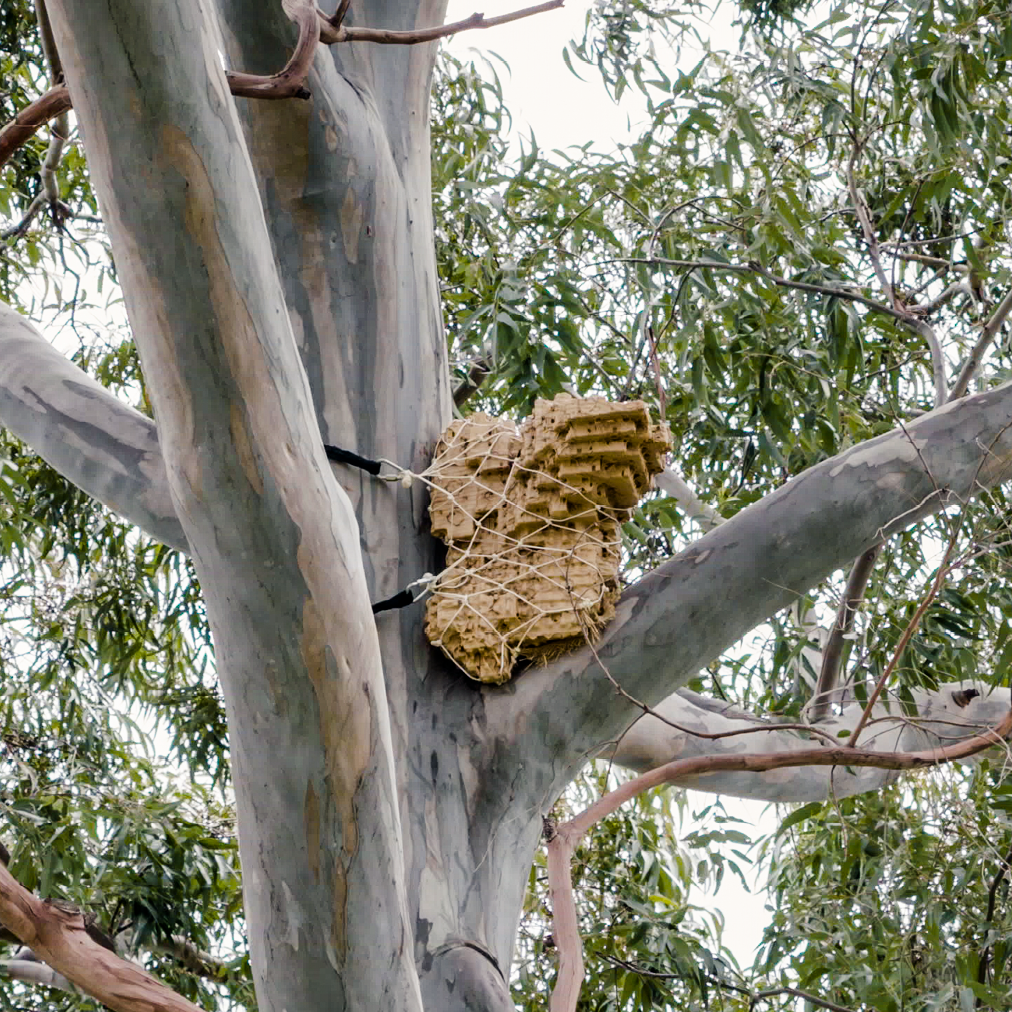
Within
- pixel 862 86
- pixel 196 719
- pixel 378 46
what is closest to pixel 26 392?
pixel 378 46

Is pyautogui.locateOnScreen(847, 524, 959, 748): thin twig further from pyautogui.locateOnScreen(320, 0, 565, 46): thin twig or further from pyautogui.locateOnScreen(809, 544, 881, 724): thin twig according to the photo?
pyautogui.locateOnScreen(320, 0, 565, 46): thin twig

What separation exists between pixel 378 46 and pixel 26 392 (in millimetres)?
691

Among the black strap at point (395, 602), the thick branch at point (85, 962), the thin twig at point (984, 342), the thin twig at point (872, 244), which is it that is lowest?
the thick branch at point (85, 962)

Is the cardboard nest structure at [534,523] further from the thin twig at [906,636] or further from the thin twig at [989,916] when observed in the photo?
the thin twig at [989,916]

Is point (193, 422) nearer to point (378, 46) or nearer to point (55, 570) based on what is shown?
point (378, 46)

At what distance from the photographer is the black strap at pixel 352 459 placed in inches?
62.3

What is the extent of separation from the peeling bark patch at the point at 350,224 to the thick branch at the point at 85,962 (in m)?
0.92

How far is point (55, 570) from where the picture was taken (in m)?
3.30

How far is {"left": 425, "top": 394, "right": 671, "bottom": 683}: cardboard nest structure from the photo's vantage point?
60.1 inches

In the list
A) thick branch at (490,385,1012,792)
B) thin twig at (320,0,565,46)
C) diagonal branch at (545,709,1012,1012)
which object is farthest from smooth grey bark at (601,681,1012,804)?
thin twig at (320,0,565,46)

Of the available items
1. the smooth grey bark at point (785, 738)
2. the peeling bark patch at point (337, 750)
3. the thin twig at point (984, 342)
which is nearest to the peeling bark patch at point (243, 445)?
the peeling bark patch at point (337, 750)

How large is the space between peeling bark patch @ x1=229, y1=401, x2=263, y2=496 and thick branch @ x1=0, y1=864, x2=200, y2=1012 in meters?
0.38

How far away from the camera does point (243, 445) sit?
3.31 feet

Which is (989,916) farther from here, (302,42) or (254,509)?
(302,42)
